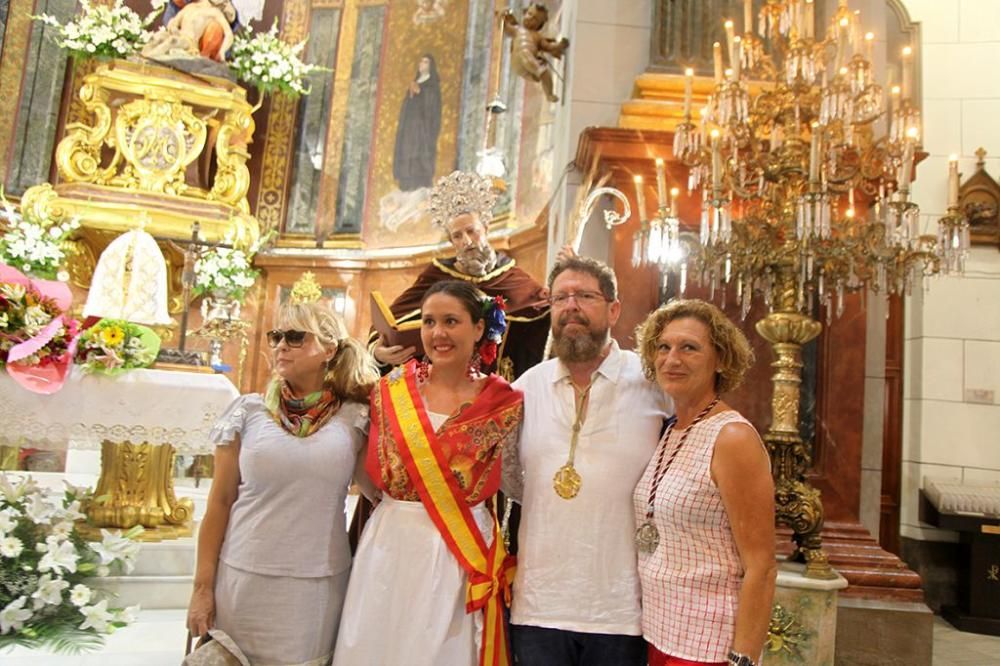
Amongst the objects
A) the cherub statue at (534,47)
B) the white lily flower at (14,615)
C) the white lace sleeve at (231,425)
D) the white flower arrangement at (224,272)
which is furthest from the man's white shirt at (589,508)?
the white flower arrangement at (224,272)

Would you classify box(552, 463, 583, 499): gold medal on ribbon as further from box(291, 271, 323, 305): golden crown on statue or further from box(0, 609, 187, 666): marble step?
box(291, 271, 323, 305): golden crown on statue

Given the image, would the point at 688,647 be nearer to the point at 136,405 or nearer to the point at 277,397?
the point at 277,397

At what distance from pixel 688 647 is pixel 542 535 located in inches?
17.3

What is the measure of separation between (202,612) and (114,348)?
2419 mm

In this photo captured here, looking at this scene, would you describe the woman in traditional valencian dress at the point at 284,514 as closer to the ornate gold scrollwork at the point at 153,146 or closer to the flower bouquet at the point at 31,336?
the flower bouquet at the point at 31,336

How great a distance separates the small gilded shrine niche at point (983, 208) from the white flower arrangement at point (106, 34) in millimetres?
8390

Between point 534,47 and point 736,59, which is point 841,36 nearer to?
point 736,59

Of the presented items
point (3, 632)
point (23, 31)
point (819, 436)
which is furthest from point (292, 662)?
point (23, 31)

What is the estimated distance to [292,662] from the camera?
2078 mm

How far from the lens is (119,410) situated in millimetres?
4004

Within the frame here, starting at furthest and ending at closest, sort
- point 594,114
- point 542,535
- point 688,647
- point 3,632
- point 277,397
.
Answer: point 594,114
point 3,632
point 277,397
point 542,535
point 688,647

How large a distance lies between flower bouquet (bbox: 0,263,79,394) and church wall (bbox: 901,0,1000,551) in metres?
5.95

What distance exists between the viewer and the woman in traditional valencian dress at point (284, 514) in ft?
6.84

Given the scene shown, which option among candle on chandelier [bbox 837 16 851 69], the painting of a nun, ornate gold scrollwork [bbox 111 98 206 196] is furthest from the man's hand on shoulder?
ornate gold scrollwork [bbox 111 98 206 196]
